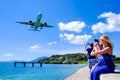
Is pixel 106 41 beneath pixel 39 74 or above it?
above

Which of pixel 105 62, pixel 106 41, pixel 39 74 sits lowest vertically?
pixel 39 74

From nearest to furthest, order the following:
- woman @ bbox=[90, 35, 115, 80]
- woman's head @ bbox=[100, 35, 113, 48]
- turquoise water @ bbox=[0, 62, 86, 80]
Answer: woman @ bbox=[90, 35, 115, 80]
woman's head @ bbox=[100, 35, 113, 48]
turquoise water @ bbox=[0, 62, 86, 80]

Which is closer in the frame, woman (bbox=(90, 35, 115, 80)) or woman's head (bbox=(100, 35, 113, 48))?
woman (bbox=(90, 35, 115, 80))

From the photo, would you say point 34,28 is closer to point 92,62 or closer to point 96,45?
point 92,62

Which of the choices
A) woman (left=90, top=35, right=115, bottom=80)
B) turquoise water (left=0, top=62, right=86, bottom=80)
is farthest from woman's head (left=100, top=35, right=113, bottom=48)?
turquoise water (left=0, top=62, right=86, bottom=80)

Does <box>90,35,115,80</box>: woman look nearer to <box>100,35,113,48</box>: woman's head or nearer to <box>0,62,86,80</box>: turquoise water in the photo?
<box>100,35,113,48</box>: woman's head

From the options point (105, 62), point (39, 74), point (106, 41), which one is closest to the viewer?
point (105, 62)

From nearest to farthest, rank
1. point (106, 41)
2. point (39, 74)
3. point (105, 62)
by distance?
point (105, 62) → point (106, 41) → point (39, 74)

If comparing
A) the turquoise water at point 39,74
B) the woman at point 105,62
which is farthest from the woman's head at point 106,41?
the turquoise water at point 39,74

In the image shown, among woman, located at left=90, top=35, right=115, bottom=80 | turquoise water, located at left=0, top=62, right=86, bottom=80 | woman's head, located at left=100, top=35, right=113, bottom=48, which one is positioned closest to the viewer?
woman, located at left=90, top=35, right=115, bottom=80

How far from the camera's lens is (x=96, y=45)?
27.6ft

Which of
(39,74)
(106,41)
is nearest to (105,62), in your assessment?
A: (106,41)

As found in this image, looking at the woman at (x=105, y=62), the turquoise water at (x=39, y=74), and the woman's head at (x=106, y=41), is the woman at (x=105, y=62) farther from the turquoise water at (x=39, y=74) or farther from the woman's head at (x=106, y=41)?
the turquoise water at (x=39, y=74)

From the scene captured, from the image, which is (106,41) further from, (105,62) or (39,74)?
(39,74)
